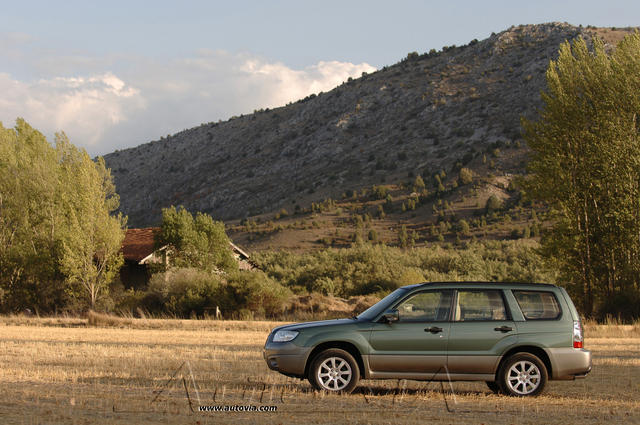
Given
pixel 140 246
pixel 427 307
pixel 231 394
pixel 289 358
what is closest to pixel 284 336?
pixel 289 358

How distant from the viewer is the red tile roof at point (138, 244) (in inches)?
1726

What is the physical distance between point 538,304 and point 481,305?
969mm

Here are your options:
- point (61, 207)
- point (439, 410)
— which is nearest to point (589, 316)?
point (439, 410)

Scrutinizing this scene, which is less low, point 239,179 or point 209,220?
point 239,179

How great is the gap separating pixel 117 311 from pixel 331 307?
1194 centimetres

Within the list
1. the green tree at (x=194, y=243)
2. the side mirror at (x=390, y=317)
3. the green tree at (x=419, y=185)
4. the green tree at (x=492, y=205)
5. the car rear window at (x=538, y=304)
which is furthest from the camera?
the green tree at (x=419, y=185)

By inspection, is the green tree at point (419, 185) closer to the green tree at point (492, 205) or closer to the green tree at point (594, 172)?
the green tree at point (492, 205)

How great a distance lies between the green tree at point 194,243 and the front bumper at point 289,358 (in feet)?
101

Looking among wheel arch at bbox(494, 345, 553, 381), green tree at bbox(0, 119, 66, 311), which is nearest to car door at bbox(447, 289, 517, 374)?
wheel arch at bbox(494, 345, 553, 381)

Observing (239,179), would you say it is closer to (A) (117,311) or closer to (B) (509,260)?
(B) (509,260)

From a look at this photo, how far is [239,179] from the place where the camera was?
103188mm

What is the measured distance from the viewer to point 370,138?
97750mm

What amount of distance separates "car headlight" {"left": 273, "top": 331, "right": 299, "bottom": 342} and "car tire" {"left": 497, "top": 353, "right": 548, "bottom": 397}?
3433 millimetres

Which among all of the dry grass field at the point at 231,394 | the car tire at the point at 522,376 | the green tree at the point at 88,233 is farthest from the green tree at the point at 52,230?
the car tire at the point at 522,376
